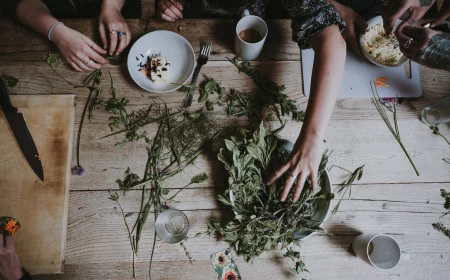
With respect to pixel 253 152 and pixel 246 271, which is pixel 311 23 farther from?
pixel 246 271

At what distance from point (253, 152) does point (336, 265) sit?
0.41 metres

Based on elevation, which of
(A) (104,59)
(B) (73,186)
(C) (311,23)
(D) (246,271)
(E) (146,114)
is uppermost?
(C) (311,23)

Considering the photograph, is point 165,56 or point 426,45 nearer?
point 426,45

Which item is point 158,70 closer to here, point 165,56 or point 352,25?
point 165,56

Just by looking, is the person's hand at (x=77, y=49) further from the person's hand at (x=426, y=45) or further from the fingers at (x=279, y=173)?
the person's hand at (x=426, y=45)

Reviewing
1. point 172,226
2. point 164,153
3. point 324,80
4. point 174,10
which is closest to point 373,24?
point 324,80

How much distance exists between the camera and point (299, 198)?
0.88 meters

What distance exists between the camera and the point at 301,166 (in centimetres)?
85

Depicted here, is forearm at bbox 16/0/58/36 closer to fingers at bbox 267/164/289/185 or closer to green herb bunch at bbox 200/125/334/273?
green herb bunch at bbox 200/125/334/273

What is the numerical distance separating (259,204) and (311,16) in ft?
1.84

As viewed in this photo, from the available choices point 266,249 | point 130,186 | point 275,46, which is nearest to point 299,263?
point 266,249

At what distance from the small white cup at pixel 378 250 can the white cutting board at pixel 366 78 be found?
445mm

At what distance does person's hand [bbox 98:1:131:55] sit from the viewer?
3.24ft

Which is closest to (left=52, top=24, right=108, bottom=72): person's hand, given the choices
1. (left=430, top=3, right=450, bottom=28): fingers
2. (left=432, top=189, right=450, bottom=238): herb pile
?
(left=430, top=3, right=450, bottom=28): fingers
